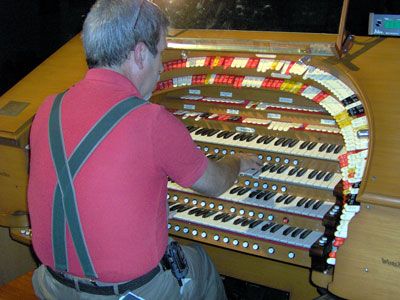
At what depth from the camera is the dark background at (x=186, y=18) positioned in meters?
2.38

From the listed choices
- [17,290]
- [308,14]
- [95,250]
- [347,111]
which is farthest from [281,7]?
[17,290]

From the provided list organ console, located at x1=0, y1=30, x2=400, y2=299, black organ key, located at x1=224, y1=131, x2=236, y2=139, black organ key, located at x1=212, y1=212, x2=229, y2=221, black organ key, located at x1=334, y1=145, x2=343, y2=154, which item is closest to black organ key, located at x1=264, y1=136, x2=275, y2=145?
organ console, located at x1=0, y1=30, x2=400, y2=299

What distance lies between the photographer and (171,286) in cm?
168

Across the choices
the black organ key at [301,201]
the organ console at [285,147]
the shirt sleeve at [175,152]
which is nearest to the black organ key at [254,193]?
the organ console at [285,147]

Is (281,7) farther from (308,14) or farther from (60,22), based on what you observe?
(60,22)

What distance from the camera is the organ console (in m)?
1.70

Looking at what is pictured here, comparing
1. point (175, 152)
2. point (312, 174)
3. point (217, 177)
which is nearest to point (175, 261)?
point (217, 177)

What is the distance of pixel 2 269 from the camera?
112 inches

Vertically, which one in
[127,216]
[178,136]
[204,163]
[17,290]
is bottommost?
[17,290]

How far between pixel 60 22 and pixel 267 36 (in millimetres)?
1580

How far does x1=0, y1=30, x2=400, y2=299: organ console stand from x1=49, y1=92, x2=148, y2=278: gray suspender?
0.91 m

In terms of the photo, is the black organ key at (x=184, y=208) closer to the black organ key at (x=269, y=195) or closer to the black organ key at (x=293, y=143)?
the black organ key at (x=269, y=195)

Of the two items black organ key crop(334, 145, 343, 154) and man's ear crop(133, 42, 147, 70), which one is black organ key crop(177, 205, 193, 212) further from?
man's ear crop(133, 42, 147, 70)

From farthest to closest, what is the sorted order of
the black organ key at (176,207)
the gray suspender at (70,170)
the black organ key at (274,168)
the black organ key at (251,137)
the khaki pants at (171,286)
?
the black organ key at (176,207) < the black organ key at (251,137) < the black organ key at (274,168) < the khaki pants at (171,286) < the gray suspender at (70,170)
